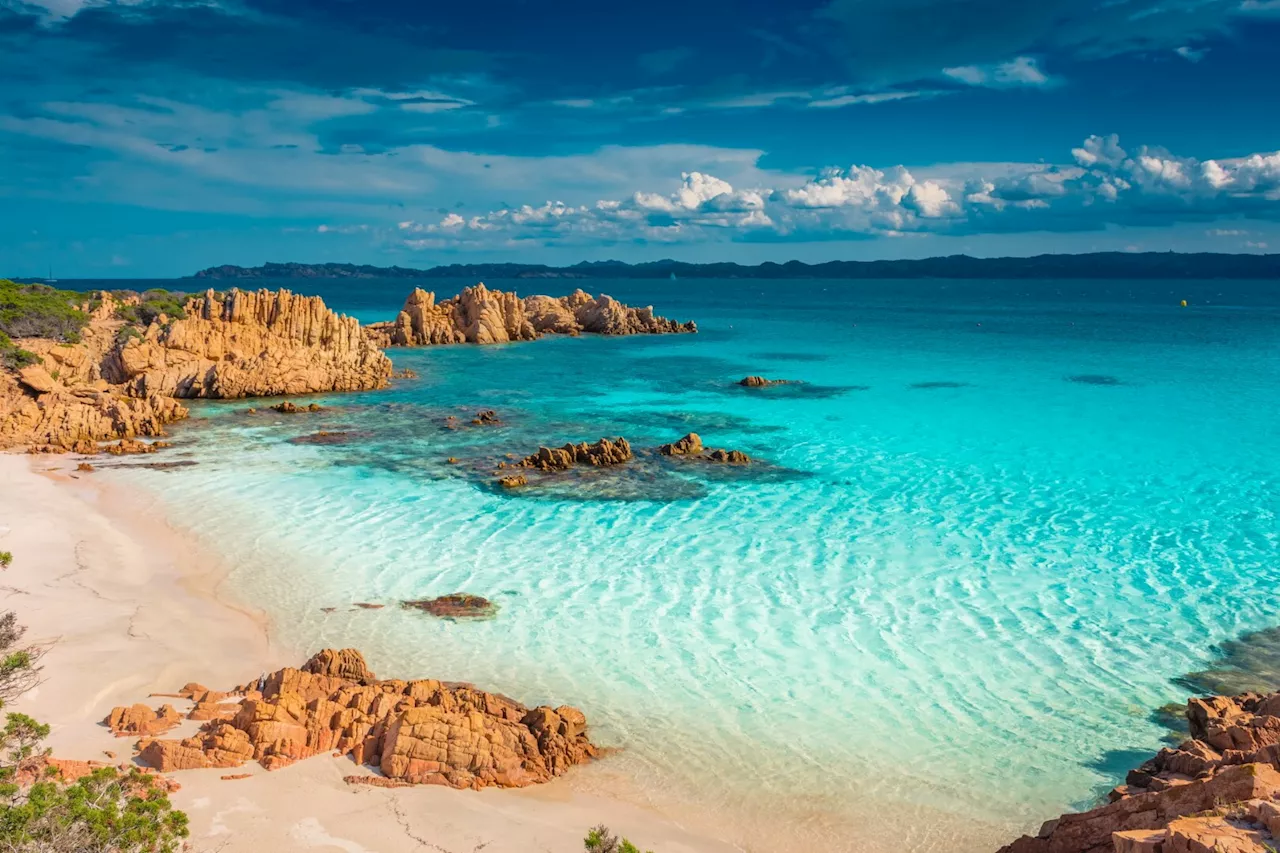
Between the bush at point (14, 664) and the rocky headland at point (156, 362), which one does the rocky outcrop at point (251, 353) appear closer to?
the rocky headland at point (156, 362)

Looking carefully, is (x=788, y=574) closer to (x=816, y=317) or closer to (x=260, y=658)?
(x=260, y=658)

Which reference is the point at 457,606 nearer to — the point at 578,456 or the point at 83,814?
the point at 83,814

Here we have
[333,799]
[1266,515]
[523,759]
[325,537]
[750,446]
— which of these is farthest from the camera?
[750,446]

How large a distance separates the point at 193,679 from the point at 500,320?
5677 centimetres

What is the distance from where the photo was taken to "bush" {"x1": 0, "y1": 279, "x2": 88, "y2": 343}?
42769 millimetres

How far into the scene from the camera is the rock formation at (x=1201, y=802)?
17.8 ft

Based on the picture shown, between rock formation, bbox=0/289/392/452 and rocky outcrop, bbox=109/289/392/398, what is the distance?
0.04m

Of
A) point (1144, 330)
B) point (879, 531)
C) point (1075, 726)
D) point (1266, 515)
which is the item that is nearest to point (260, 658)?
point (1075, 726)

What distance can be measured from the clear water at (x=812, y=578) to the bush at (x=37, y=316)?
16.4 meters

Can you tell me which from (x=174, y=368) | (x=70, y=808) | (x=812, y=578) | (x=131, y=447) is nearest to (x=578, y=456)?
(x=812, y=578)

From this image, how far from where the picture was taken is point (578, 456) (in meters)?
24.8

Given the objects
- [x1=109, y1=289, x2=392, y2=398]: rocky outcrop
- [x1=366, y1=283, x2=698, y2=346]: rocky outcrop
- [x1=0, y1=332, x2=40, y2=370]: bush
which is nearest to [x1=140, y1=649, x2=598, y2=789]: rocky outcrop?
[x1=109, y1=289, x2=392, y2=398]: rocky outcrop

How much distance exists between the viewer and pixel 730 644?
1315cm

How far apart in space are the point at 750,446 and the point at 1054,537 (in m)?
11.0
